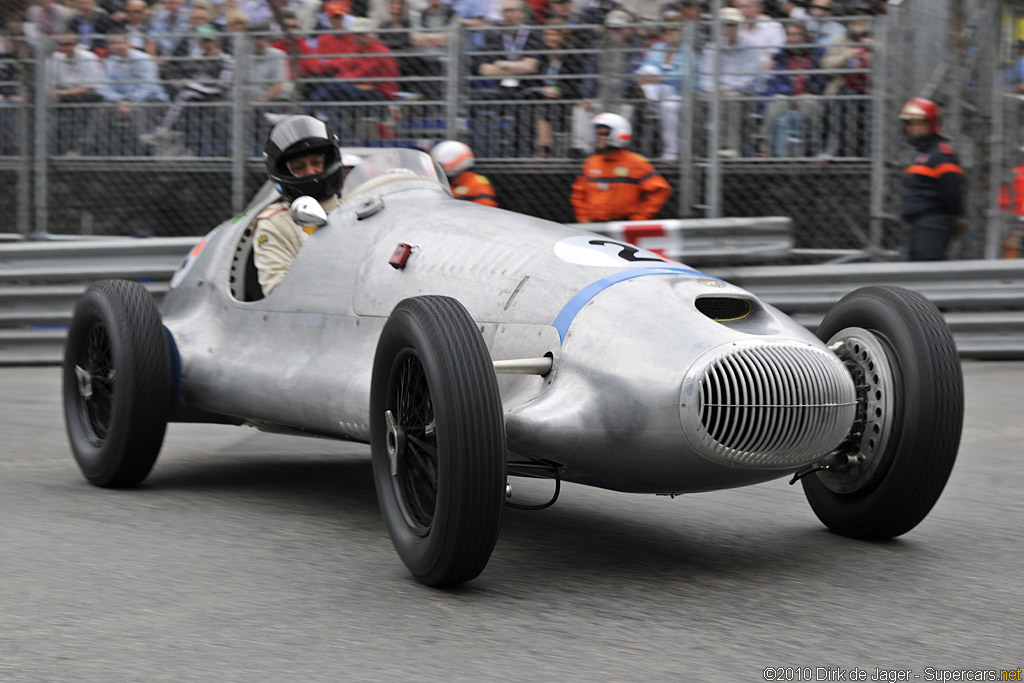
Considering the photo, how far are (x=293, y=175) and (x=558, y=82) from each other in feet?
16.4

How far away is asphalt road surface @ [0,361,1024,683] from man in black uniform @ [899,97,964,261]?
14.3 feet

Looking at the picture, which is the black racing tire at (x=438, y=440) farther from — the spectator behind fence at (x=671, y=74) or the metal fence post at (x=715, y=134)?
the spectator behind fence at (x=671, y=74)

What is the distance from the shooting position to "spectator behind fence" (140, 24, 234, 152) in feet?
35.7

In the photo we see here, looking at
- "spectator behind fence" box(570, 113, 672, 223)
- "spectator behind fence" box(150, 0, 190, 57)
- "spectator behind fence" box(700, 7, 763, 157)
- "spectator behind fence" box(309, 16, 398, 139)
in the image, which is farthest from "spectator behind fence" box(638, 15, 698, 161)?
"spectator behind fence" box(150, 0, 190, 57)

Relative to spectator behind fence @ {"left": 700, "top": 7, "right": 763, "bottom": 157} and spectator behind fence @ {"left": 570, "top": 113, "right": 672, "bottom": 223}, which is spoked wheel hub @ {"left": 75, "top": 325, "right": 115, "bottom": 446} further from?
spectator behind fence @ {"left": 700, "top": 7, "right": 763, "bottom": 157}

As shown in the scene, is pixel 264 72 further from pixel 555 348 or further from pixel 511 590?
pixel 511 590

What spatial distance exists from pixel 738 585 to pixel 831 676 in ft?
2.79

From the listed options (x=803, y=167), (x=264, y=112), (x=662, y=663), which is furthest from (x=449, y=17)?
(x=662, y=663)

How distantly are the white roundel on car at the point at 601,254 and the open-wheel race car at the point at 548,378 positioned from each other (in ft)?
0.04

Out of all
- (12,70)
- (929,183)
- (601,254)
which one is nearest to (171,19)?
(12,70)

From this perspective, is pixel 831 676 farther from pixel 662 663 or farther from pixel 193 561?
pixel 193 561

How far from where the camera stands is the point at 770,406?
3.86 meters

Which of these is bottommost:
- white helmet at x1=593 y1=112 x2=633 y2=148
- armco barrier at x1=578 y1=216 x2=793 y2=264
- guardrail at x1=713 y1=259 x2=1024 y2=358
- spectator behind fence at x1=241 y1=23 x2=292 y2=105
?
guardrail at x1=713 y1=259 x2=1024 y2=358

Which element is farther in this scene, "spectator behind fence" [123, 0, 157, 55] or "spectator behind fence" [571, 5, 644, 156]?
"spectator behind fence" [123, 0, 157, 55]
